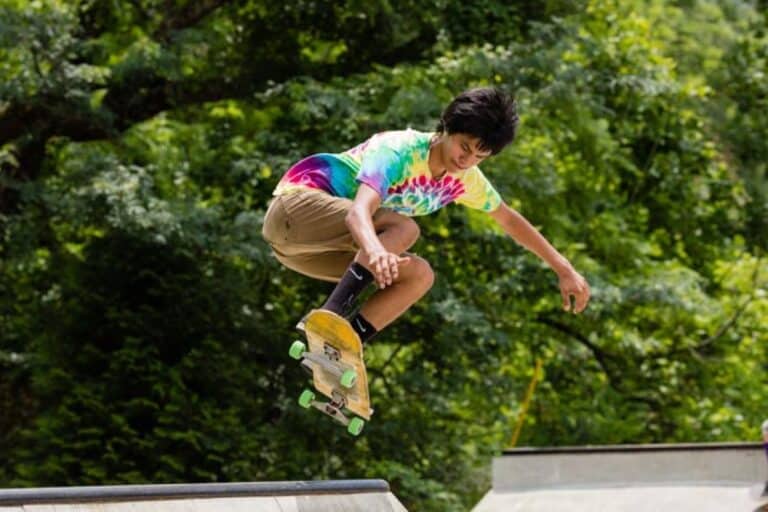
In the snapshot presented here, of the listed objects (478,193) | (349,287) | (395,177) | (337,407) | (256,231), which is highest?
(395,177)

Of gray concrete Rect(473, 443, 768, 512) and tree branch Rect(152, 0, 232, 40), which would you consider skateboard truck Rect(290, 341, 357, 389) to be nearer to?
gray concrete Rect(473, 443, 768, 512)

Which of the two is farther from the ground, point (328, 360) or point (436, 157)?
point (436, 157)

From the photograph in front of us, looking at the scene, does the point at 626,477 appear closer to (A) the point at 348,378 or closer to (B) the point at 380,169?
(A) the point at 348,378

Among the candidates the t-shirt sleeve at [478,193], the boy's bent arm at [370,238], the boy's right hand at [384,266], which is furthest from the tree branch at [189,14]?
the boy's right hand at [384,266]

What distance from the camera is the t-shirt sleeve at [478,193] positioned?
21.6ft

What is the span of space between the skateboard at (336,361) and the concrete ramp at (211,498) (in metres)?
0.45

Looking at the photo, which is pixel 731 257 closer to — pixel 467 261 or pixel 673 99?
pixel 673 99

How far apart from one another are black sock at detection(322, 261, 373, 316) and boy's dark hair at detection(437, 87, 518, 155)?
29.0 inches

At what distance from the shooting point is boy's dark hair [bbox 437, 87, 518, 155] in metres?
6.16

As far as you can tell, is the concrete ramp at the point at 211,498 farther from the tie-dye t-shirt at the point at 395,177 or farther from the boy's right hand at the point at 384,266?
the tie-dye t-shirt at the point at 395,177

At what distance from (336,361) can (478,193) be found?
40.6 inches

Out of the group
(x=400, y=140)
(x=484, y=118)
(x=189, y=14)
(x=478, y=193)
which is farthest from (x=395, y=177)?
(x=189, y=14)

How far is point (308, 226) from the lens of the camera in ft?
21.1

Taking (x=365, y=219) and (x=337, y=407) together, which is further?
(x=337, y=407)
